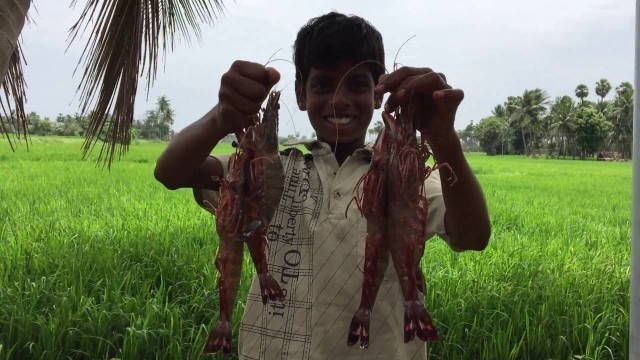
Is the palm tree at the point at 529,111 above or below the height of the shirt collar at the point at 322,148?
above

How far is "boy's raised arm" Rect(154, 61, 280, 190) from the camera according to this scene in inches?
41.6

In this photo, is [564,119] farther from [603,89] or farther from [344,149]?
[344,149]

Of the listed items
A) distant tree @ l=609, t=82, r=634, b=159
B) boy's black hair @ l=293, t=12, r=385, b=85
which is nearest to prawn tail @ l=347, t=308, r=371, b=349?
boy's black hair @ l=293, t=12, r=385, b=85

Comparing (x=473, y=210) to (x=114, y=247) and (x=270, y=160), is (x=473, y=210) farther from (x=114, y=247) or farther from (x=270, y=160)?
(x=114, y=247)

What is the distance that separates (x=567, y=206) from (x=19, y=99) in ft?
29.8

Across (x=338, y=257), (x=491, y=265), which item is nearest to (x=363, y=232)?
(x=338, y=257)

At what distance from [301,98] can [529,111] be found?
187ft

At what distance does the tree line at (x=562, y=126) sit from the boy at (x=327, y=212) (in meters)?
39.3

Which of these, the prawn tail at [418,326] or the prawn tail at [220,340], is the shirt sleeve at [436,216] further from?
the prawn tail at [220,340]

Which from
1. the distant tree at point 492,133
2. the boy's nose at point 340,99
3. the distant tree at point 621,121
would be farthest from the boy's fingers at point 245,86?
the distant tree at point 492,133

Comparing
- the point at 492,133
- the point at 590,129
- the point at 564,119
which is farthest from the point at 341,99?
the point at 492,133

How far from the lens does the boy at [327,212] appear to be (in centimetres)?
133

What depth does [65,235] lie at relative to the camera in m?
4.48

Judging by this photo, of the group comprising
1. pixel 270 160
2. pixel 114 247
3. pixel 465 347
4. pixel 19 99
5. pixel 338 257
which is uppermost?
pixel 19 99
